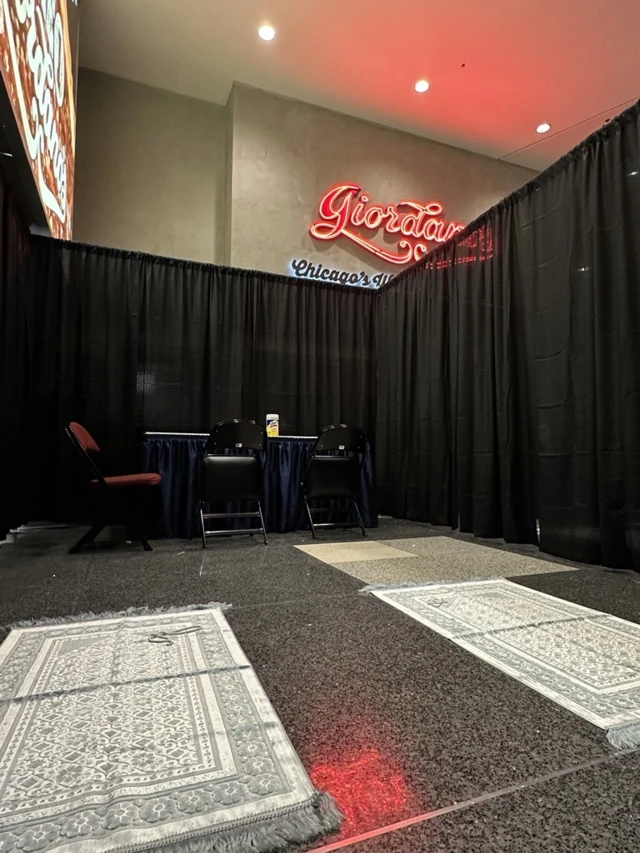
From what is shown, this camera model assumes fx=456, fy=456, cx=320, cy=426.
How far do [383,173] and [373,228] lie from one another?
0.76 m

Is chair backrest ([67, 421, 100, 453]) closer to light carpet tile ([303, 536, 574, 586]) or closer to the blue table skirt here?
the blue table skirt

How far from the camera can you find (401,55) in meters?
4.73

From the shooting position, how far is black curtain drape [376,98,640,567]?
2367 mm

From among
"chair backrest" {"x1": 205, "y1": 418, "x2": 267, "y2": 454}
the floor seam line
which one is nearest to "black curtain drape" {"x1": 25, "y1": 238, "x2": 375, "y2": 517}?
"chair backrest" {"x1": 205, "y1": 418, "x2": 267, "y2": 454}

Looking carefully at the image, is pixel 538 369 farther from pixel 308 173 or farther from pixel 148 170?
pixel 148 170

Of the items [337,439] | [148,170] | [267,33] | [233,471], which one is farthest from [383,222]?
[233,471]

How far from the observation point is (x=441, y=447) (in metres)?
3.79

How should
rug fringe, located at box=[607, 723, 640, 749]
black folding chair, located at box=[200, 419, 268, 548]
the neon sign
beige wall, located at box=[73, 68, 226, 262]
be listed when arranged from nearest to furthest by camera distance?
rug fringe, located at box=[607, 723, 640, 749]
black folding chair, located at box=[200, 419, 268, 548]
beige wall, located at box=[73, 68, 226, 262]
the neon sign

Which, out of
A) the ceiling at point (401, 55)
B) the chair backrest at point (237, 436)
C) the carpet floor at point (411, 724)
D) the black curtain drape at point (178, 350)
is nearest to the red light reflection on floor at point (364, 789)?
the carpet floor at point (411, 724)

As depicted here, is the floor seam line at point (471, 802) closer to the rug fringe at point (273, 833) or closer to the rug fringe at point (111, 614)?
the rug fringe at point (273, 833)

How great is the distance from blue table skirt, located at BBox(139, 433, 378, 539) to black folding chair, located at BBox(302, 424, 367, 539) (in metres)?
0.17

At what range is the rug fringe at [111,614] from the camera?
1.45 metres

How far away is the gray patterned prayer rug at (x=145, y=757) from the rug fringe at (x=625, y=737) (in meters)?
0.56

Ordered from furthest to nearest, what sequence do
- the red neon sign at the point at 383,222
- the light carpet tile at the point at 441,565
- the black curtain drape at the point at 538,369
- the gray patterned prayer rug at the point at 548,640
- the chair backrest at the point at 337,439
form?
the red neon sign at the point at 383,222 → the chair backrest at the point at 337,439 → the black curtain drape at the point at 538,369 → the light carpet tile at the point at 441,565 → the gray patterned prayer rug at the point at 548,640
